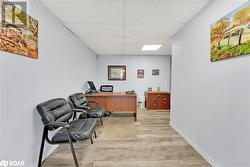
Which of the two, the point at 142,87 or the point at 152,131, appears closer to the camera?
the point at 152,131

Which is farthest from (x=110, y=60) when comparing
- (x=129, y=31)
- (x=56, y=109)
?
(x=56, y=109)

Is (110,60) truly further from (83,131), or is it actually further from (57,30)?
(83,131)

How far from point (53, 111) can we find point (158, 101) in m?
4.53

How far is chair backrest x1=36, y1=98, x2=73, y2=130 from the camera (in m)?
1.99

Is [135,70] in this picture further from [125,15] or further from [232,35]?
[232,35]

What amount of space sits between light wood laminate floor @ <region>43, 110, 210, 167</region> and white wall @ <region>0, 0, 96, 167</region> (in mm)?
481

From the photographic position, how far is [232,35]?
68.2 inches

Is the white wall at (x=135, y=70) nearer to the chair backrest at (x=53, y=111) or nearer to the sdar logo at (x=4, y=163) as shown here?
the chair backrest at (x=53, y=111)

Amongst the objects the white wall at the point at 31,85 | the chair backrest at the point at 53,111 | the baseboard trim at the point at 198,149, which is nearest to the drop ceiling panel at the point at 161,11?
the white wall at the point at 31,85

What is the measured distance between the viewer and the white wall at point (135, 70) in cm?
670

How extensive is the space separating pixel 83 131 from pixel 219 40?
2.19 m

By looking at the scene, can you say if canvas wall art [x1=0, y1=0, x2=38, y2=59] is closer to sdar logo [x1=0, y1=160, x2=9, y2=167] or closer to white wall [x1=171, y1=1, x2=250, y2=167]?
sdar logo [x1=0, y1=160, x2=9, y2=167]

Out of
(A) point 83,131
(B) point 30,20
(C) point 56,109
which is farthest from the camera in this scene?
(C) point 56,109

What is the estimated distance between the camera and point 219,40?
1967 mm
